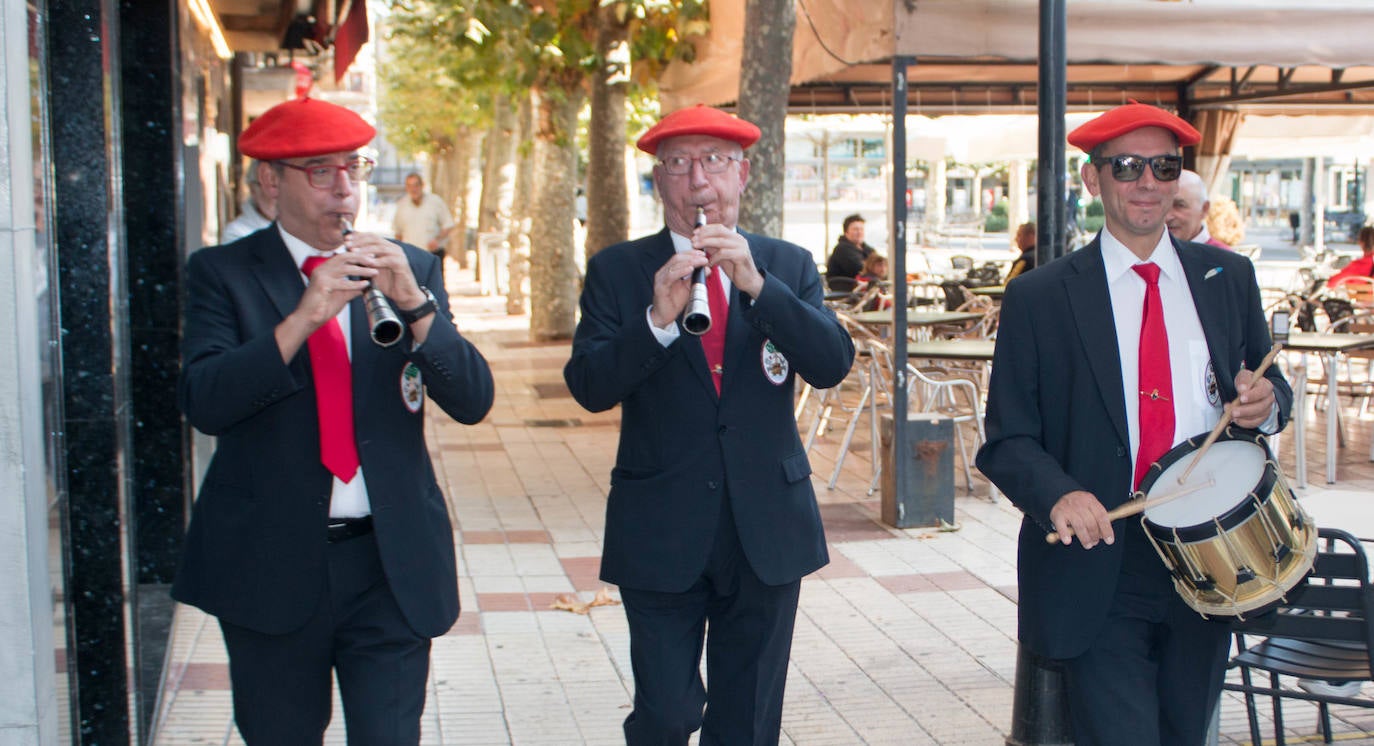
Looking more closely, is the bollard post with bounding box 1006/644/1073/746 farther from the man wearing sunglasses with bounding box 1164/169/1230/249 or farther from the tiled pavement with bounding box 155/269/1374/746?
the man wearing sunglasses with bounding box 1164/169/1230/249

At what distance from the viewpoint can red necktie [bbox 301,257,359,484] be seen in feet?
10.2

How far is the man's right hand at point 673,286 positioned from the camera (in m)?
3.13

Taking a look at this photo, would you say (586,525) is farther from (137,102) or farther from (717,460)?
(717,460)

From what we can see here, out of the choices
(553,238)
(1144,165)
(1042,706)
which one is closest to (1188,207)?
(1042,706)

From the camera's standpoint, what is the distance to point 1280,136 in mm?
16406

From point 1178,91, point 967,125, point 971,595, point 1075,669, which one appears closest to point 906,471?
point 971,595

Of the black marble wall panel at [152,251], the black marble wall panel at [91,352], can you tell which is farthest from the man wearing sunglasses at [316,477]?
the black marble wall panel at [152,251]

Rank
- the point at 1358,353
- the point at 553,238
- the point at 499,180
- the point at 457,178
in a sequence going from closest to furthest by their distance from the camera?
the point at 1358,353, the point at 553,238, the point at 499,180, the point at 457,178

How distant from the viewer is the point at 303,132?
122 inches

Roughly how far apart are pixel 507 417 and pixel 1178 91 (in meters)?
6.38

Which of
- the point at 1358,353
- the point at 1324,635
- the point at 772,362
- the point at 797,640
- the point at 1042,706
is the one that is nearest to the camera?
the point at 772,362

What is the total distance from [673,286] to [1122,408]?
995mm

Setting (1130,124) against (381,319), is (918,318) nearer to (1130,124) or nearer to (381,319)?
(1130,124)

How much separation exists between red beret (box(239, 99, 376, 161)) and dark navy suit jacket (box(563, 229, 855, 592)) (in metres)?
0.72
